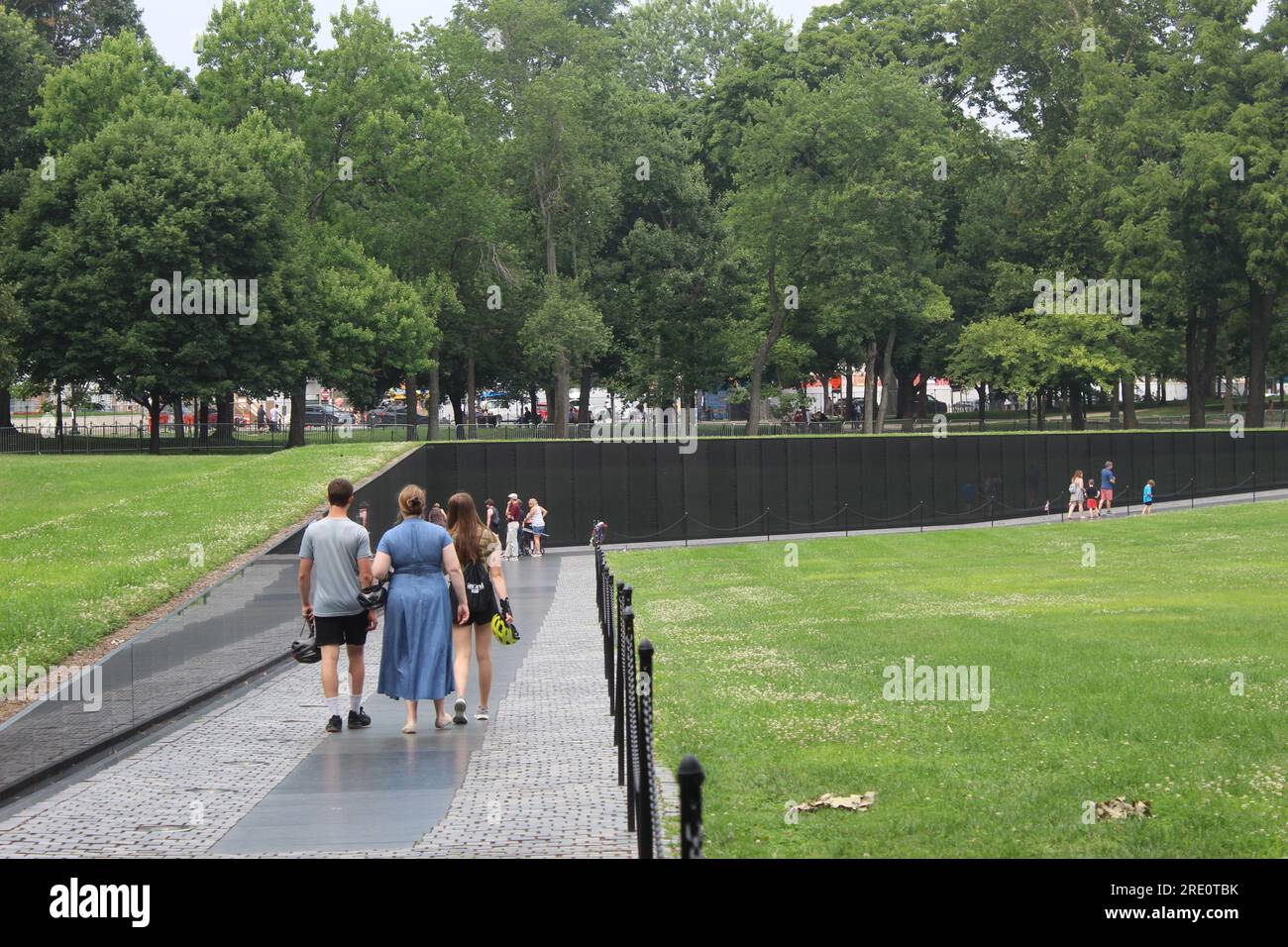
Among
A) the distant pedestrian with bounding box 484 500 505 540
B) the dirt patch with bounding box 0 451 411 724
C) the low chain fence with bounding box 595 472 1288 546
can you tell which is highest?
the dirt patch with bounding box 0 451 411 724

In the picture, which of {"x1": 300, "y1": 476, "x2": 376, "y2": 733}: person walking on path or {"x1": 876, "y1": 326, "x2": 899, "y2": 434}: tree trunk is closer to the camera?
{"x1": 300, "y1": 476, "x2": 376, "y2": 733}: person walking on path

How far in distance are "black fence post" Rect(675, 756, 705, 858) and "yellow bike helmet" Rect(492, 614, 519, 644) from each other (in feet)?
23.9

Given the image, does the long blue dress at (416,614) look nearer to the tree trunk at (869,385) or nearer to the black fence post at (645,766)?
the black fence post at (645,766)

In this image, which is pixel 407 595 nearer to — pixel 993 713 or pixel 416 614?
pixel 416 614

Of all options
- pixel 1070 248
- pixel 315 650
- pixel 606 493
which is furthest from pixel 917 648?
pixel 1070 248

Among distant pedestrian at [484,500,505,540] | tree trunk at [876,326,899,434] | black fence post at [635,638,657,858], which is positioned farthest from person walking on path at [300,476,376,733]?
tree trunk at [876,326,899,434]

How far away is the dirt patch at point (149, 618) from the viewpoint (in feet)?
41.2

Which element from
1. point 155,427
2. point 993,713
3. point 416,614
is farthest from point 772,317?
point 416,614

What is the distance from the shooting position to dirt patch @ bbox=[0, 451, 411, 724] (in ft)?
41.2

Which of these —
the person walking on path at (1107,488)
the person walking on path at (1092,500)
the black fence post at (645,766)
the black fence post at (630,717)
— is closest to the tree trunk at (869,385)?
the person walking on path at (1092,500)

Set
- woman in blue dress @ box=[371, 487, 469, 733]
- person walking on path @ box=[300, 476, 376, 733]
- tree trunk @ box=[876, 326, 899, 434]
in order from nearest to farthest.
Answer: woman in blue dress @ box=[371, 487, 469, 733] → person walking on path @ box=[300, 476, 376, 733] → tree trunk @ box=[876, 326, 899, 434]

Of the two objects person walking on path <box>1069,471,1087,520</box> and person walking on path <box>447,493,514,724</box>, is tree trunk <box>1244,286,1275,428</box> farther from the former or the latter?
person walking on path <box>447,493,514,724</box>

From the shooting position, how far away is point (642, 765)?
23.4 ft

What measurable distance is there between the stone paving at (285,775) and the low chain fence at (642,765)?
25 cm
